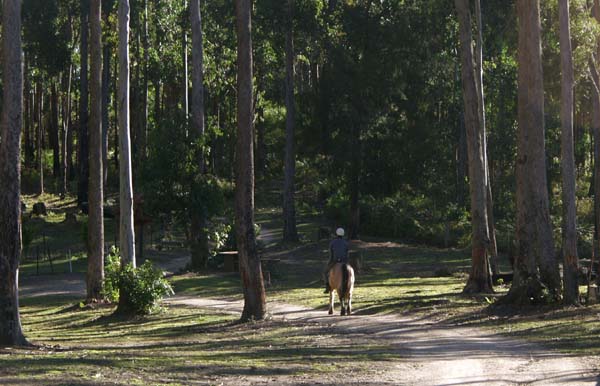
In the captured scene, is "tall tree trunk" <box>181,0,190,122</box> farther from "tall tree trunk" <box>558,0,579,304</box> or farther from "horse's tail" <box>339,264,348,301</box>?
"tall tree trunk" <box>558,0,579,304</box>

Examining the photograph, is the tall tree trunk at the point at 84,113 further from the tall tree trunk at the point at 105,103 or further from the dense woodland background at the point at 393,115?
the tall tree trunk at the point at 105,103

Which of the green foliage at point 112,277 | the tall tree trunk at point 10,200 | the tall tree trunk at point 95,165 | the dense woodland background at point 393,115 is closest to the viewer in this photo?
the tall tree trunk at point 10,200

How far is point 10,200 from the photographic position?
54.4 feet

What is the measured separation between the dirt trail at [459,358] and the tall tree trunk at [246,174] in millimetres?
1373

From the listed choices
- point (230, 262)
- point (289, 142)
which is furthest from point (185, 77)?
point (230, 262)

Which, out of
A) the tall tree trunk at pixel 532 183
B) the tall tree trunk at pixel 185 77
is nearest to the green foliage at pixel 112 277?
the tall tree trunk at pixel 532 183

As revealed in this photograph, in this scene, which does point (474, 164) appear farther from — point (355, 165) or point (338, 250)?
point (355, 165)

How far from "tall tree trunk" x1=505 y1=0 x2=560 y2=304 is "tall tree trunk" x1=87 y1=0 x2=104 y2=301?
11.6m

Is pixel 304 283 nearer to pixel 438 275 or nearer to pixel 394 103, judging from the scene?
pixel 438 275

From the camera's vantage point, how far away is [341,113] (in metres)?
50.8

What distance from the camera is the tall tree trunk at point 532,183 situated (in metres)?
23.3

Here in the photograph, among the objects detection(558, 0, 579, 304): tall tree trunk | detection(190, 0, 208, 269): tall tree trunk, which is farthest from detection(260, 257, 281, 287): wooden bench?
detection(558, 0, 579, 304): tall tree trunk

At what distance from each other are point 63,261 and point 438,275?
1790 cm

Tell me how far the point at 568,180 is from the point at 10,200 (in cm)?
1306
